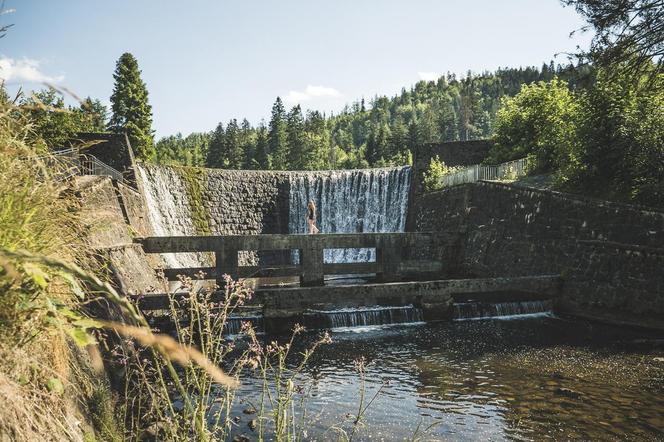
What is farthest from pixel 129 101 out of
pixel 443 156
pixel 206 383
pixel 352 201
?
pixel 206 383

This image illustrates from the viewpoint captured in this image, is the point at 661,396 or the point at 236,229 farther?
the point at 236,229

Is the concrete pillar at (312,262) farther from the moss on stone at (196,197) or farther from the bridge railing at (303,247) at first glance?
the moss on stone at (196,197)

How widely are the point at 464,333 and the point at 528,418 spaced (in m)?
4.96

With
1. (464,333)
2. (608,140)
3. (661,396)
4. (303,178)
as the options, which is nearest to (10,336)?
(661,396)

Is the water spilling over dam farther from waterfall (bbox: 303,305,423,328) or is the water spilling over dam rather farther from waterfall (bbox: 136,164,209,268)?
waterfall (bbox: 303,305,423,328)

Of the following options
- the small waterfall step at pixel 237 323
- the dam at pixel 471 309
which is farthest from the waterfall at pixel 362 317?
the small waterfall step at pixel 237 323

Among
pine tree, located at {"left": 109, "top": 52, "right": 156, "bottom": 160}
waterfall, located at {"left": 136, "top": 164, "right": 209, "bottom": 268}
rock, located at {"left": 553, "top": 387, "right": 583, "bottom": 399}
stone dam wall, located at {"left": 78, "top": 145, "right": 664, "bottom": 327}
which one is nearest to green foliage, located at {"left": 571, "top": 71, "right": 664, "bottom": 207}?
stone dam wall, located at {"left": 78, "top": 145, "right": 664, "bottom": 327}

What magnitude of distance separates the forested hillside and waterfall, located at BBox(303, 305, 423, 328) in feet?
26.7

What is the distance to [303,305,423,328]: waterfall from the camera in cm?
1211

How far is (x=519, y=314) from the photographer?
42.9 ft

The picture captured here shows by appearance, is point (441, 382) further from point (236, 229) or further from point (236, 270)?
point (236, 229)

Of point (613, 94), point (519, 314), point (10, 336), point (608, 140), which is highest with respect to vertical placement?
point (613, 94)

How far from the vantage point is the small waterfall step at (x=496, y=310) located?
42.3ft

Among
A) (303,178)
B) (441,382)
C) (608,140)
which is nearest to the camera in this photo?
(441,382)
